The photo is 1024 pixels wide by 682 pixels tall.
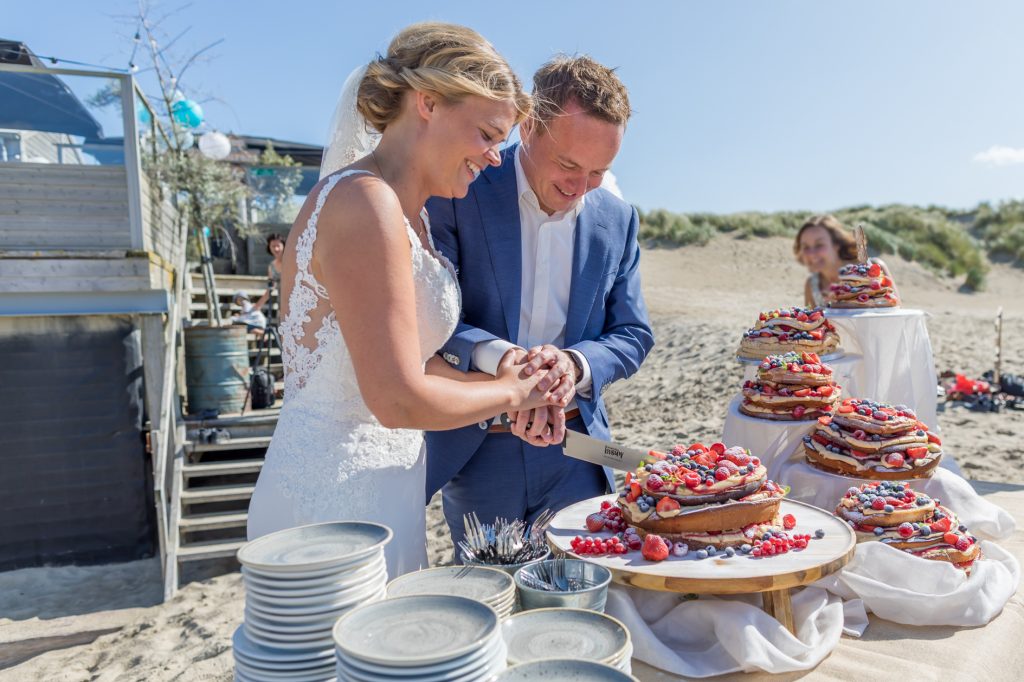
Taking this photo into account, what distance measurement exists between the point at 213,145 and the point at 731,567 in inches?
410

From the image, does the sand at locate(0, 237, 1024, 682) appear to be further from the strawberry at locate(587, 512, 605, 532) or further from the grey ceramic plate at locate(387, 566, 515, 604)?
the grey ceramic plate at locate(387, 566, 515, 604)

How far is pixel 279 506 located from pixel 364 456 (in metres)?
0.26

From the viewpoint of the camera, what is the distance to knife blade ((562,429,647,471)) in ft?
7.13

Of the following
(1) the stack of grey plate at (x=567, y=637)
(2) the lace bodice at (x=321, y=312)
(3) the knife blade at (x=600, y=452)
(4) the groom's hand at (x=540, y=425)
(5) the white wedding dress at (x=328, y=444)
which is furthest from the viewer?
(3) the knife blade at (x=600, y=452)

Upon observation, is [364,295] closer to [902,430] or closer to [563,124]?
[563,124]

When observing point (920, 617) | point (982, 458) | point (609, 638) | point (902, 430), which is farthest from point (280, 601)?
point (982, 458)

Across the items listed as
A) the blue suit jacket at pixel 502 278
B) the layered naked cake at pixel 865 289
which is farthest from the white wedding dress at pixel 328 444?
the layered naked cake at pixel 865 289

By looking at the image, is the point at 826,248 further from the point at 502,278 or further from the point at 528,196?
the point at 502,278

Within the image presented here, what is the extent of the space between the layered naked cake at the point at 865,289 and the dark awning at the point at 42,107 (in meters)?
8.06

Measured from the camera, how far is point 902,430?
306 centimetres

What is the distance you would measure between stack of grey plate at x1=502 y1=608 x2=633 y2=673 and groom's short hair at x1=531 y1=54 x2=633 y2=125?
1.48 metres

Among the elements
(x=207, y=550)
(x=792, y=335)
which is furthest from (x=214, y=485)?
(x=792, y=335)

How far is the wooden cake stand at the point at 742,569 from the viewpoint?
174cm

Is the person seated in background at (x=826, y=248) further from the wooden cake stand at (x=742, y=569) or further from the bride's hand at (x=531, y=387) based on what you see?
the bride's hand at (x=531, y=387)
